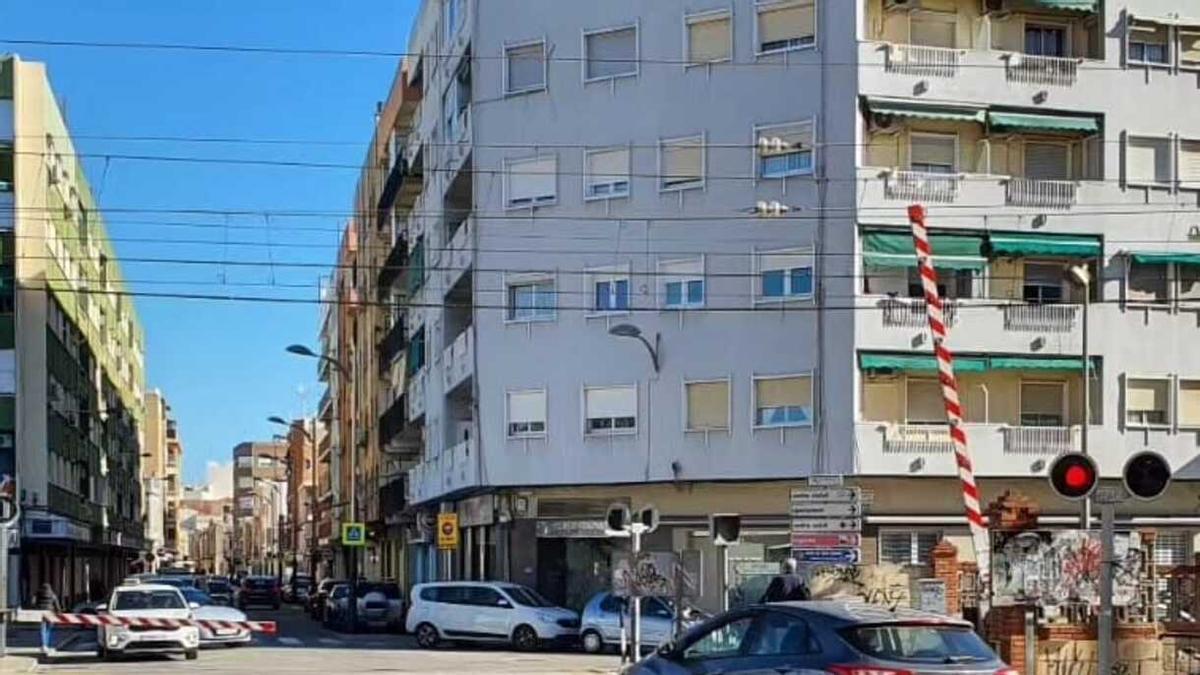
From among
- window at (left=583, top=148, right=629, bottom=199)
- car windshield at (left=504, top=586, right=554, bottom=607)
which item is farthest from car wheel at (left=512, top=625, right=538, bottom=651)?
window at (left=583, top=148, right=629, bottom=199)

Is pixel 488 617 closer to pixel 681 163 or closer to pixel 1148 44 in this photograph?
pixel 681 163

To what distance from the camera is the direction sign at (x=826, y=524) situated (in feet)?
66.2

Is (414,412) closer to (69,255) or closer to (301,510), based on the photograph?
(69,255)

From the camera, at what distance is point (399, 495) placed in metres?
62.5

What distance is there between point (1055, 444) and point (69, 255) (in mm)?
42388

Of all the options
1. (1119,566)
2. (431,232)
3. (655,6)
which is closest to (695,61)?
(655,6)

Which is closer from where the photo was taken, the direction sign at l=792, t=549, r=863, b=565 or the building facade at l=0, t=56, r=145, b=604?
the direction sign at l=792, t=549, r=863, b=565

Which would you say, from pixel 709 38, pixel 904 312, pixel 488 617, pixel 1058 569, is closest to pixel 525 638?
pixel 488 617

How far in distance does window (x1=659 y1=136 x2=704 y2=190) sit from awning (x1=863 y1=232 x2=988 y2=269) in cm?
417

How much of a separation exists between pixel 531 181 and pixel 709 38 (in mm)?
5474

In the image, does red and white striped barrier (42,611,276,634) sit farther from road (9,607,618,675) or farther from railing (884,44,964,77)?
railing (884,44,964,77)

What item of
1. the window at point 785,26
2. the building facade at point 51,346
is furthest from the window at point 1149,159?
the building facade at point 51,346

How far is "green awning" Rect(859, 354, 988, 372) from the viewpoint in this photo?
37469 millimetres

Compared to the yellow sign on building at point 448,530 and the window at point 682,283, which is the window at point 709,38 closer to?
the window at point 682,283
